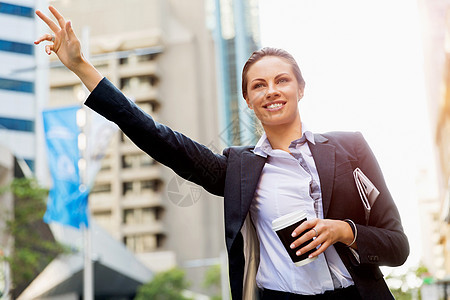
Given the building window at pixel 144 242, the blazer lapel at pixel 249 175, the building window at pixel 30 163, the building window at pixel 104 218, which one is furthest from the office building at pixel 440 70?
the building window at pixel 104 218

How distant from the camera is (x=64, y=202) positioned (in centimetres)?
1191

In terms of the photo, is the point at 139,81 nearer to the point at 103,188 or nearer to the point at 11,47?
the point at 103,188

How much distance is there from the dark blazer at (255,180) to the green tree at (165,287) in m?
33.2

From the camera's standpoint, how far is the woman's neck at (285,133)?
5.18 feet

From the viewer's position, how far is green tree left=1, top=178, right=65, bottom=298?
56.6ft

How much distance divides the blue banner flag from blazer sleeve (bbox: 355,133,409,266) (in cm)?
1060

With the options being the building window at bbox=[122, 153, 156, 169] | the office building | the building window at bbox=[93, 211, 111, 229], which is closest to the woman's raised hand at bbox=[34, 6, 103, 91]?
the office building

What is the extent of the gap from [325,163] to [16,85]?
80.4ft

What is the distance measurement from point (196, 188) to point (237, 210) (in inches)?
11.7

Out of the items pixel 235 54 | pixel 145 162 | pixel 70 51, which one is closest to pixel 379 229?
pixel 70 51

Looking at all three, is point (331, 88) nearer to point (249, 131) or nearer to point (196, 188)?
point (249, 131)

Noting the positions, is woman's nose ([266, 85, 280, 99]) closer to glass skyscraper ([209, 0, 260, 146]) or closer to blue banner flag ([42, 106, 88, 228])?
glass skyscraper ([209, 0, 260, 146])

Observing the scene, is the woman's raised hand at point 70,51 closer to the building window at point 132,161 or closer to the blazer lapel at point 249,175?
the blazer lapel at point 249,175

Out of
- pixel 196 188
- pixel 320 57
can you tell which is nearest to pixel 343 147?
pixel 196 188
